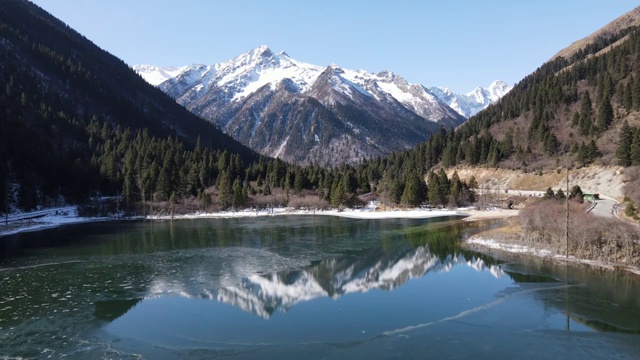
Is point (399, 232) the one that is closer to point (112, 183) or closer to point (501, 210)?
point (501, 210)

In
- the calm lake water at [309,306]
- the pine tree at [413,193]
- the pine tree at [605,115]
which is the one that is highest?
the pine tree at [605,115]

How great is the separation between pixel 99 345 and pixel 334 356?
1255 cm

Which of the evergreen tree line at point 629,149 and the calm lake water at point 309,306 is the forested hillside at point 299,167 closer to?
the evergreen tree line at point 629,149

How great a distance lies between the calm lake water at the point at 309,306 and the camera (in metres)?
23.5

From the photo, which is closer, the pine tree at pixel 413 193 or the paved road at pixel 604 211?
the paved road at pixel 604 211

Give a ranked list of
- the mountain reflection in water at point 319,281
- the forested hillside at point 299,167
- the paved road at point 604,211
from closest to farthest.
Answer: the mountain reflection in water at point 319,281 < the paved road at point 604,211 < the forested hillside at point 299,167

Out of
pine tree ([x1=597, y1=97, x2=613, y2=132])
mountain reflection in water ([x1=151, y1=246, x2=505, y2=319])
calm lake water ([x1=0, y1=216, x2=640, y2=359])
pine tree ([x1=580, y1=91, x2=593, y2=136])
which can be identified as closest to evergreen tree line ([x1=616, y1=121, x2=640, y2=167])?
pine tree ([x1=597, y1=97, x2=613, y2=132])

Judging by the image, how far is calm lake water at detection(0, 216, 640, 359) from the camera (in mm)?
23547

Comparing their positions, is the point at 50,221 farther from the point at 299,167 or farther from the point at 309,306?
the point at 309,306

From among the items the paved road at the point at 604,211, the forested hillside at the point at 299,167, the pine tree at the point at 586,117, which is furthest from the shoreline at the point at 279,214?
the pine tree at the point at 586,117

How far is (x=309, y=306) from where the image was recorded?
105 feet

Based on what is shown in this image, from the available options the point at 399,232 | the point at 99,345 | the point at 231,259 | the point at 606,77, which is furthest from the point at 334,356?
the point at 606,77

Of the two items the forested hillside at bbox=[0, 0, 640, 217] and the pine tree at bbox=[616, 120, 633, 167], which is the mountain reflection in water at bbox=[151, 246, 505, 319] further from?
the forested hillside at bbox=[0, 0, 640, 217]

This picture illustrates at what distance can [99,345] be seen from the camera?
24.0 metres
